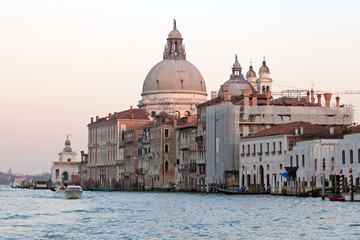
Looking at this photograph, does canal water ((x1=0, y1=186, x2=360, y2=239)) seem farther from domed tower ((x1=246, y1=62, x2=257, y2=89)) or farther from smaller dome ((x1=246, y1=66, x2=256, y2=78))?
smaller dome ((x1=246, y1=66, x2=256, y2=78))

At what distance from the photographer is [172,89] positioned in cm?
13988

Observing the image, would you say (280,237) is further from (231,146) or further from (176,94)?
(176,94)

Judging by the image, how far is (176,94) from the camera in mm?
140375

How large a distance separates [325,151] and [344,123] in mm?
23466

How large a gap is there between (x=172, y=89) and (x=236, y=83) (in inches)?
722

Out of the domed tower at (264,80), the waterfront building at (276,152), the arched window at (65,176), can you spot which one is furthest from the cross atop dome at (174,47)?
the waterfront building at (276,152)

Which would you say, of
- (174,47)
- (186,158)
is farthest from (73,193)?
(174,47)

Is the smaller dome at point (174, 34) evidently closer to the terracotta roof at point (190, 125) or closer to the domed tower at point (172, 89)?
the domed tower at point (172, 89)

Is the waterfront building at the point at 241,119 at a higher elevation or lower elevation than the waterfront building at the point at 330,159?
higher

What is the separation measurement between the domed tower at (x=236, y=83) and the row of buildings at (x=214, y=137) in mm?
162

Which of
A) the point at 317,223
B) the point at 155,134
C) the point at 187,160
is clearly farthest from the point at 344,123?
the point at 317,223

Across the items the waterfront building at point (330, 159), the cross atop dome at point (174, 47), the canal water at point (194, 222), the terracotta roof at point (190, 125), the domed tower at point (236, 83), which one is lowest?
the canal water at point (194, 222)

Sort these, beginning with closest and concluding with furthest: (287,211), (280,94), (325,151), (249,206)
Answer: (287,211)
(249,206)
(325,151)
(280,94)

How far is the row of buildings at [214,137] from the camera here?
7269cm
